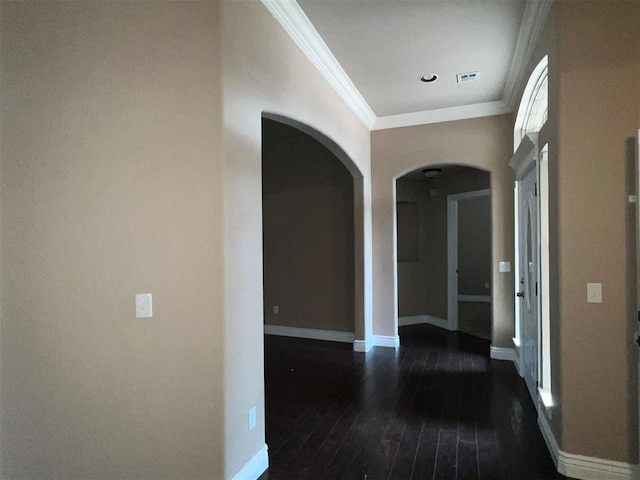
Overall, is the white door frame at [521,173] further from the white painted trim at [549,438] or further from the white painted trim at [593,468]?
the white painted trim at [593,468]

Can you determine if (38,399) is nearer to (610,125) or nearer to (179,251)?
(179,251)

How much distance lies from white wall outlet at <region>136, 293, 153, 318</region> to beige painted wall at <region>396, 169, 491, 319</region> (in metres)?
5.10

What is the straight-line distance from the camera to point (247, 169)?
224 cm

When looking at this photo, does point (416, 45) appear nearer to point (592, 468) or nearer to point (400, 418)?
point (400, 418)

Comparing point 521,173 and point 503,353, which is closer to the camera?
point 521,173

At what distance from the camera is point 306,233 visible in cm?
560

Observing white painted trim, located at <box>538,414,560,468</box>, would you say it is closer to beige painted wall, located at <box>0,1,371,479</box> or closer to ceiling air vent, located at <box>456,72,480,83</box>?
beige painted wall, located at <box>0,1,371,479</box>

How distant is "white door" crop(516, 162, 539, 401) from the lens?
321 centimetres

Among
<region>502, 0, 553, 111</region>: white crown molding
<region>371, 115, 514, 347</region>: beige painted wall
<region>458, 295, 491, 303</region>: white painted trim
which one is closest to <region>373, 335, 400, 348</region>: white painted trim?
<region>371, 115, 514, 347</region>: beige painted wall

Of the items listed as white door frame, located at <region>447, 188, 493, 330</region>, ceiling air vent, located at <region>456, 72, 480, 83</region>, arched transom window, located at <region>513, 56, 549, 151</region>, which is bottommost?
white door frame, located at <region>447, 188, 493, 330</region>

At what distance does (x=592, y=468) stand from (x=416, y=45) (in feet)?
10.5

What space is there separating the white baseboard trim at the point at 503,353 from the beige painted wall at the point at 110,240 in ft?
12.0

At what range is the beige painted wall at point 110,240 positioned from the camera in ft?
5.94

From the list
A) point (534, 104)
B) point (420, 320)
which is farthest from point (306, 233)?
point (534, 104)
